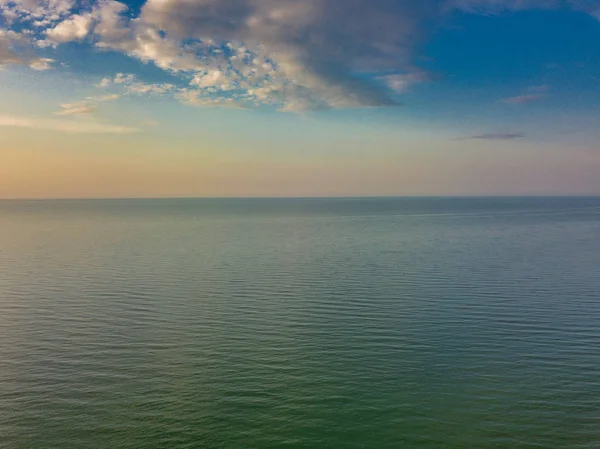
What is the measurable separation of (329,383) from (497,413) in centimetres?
1103

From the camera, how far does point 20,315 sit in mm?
52531

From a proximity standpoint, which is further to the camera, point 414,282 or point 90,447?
point 414,282

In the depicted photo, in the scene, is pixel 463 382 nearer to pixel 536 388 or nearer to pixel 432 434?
pixel 536 388

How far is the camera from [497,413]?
29.9 m

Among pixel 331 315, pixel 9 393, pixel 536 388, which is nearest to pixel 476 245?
pixel 331 315

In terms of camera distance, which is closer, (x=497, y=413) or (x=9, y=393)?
(x=497, y=413)

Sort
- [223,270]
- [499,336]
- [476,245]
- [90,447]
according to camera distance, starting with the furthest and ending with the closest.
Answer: [476,245], [223,270], [499,336], [90,447]

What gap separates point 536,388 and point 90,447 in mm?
28475

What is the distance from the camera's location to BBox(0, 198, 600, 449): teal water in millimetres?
28234

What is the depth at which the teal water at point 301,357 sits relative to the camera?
2823 cm

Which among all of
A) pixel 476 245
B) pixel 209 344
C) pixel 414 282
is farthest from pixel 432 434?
pixel 476 245

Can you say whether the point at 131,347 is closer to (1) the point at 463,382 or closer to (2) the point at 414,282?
(1) the point at 463,382

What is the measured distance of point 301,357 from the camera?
39344 mm

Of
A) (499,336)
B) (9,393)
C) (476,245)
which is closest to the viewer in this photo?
(9,393)
